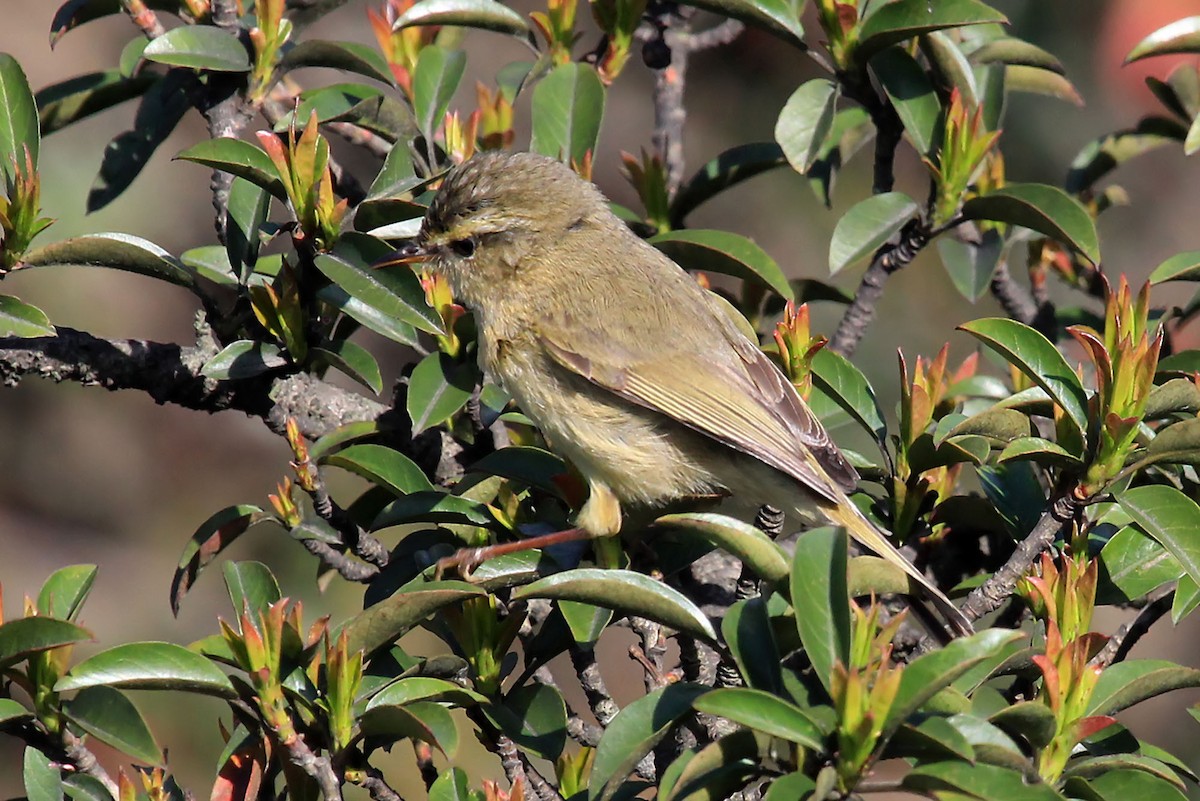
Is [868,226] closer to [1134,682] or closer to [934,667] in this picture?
[1134,682]

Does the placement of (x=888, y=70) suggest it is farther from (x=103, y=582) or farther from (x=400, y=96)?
(x=103, y=582)

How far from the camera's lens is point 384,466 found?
2836 mm

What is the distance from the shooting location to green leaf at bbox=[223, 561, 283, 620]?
8.37 feet

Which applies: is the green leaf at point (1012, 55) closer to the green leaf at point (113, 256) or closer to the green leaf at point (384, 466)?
the green leaf at point (384, 466)

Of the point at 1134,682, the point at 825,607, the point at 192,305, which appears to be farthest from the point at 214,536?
the point at 192,305

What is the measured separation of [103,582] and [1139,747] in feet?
15.8

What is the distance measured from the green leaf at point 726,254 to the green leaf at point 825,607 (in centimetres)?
107

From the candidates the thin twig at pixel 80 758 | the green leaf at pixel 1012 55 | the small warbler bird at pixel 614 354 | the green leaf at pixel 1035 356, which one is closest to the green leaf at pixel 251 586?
the thin twig at pixel 80 758

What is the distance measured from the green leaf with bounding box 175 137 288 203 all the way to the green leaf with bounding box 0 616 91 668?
0.98 meters

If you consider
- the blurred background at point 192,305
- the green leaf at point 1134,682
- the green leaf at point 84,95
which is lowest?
the blurred background at point 192,305

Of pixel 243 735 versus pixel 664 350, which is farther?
pixel 664 350

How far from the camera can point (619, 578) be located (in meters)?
2.22

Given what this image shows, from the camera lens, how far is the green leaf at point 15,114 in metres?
2.86

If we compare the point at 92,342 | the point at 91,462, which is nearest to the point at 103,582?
the point at 91,462
